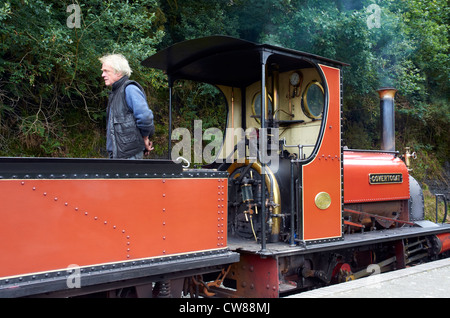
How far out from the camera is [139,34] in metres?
7.97

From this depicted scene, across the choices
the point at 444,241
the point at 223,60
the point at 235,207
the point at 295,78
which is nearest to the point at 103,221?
the point at 235,207

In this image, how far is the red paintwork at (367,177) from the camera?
556cm

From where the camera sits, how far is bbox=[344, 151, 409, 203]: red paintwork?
556cm

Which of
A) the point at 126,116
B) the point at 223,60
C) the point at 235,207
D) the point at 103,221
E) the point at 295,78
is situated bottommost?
the point at 235,207

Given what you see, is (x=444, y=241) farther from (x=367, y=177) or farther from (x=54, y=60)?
(x=54, y=60)

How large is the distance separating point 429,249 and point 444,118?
329 inches

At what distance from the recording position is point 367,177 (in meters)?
5.79

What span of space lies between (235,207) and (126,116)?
1.99 m

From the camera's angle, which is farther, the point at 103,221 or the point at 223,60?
the point at 223,60

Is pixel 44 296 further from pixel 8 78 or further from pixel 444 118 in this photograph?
pixel 444 118

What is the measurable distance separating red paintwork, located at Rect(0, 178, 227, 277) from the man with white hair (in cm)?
48

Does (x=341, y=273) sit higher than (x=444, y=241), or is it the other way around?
(x=444, y=241)

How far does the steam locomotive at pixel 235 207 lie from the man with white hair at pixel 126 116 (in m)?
0.41
